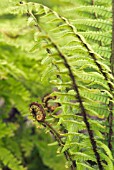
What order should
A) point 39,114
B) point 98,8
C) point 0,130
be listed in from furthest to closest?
point 0,130, point 98,8, point 39,114

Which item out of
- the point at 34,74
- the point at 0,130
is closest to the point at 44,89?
the point at 34,74

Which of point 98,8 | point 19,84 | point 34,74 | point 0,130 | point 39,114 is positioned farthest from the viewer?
point 34,74

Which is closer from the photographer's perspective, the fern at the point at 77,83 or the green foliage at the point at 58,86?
the fern at the point at 77,83

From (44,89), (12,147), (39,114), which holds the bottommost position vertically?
(12,147)

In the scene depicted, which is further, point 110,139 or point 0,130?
point 0,130

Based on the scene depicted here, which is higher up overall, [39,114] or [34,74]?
[39,114]

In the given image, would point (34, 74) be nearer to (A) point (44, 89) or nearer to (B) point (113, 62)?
(A) point (44, 89)

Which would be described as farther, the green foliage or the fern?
the green foliage
